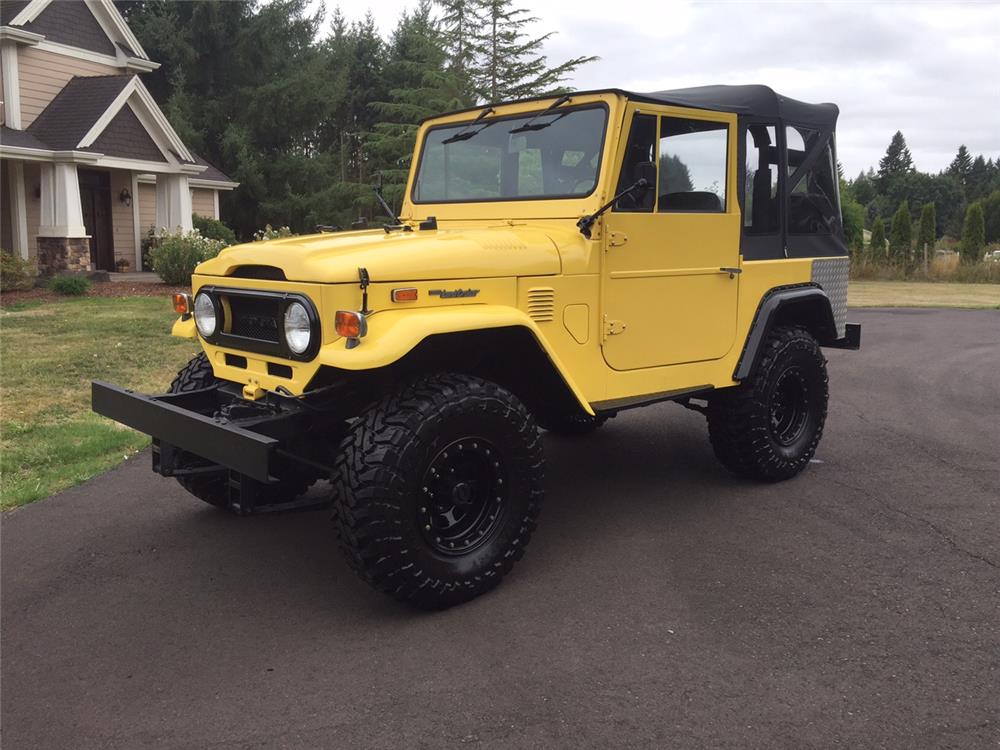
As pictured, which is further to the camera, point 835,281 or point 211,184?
point 211,184

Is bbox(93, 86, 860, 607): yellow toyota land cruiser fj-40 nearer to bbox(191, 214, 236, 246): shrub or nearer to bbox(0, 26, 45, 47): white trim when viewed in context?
bbox(0, 26, 45, 47): white trim

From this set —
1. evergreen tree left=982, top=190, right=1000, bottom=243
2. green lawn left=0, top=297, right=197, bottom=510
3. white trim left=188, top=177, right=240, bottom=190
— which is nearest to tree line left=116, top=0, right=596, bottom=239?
white trim left=188, top=177, right=240, bottom=190

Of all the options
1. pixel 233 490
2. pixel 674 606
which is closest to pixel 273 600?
pixel 233 490

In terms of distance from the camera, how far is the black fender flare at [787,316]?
16.8 ft

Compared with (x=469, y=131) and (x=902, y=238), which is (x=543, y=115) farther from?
(x=902, y=238)

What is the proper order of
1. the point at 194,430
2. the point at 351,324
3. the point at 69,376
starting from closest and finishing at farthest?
1. the point at 351,324
2. the point at 194,430
3. the point at 69,376

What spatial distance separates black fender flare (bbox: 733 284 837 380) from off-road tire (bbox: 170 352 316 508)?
2601mm

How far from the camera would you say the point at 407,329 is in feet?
11.2

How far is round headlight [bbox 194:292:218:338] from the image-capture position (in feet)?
13.7

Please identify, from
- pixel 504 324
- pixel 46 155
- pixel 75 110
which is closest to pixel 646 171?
pixel 504 324

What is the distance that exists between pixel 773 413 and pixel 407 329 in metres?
3.01

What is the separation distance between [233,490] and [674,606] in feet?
6.67

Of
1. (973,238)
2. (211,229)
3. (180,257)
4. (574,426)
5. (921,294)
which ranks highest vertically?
(211,229)

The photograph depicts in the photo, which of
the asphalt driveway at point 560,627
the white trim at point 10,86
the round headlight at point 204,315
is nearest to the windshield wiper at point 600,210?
the asphalt driveway at point 560,627
